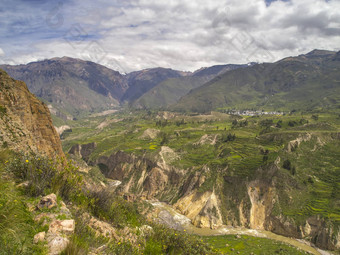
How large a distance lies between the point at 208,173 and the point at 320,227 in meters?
34.5

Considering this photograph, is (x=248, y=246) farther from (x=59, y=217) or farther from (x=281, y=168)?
(x=59, y=217)

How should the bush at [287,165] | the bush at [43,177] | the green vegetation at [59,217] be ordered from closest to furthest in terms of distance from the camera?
the green vegetation at [59,217], the bush at [43,177], the bush at [287,165]

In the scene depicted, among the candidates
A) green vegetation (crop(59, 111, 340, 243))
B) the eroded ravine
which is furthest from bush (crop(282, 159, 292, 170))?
the eroded ravine

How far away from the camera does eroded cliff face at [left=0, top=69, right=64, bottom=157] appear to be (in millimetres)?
36794

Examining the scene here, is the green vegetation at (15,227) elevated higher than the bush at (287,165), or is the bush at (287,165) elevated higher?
the green vegetation at (15,227)

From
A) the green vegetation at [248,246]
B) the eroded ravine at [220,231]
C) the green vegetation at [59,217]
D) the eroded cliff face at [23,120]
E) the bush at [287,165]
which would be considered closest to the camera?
the green vegetation at [59,217]

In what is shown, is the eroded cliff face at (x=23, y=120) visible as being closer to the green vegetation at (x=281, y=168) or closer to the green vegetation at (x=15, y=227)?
the green vegetation at (x=15, y=227)

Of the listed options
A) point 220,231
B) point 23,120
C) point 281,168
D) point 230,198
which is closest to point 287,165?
point 281,168

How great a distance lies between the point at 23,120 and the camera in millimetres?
43844

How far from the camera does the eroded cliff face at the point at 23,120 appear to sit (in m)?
36.8

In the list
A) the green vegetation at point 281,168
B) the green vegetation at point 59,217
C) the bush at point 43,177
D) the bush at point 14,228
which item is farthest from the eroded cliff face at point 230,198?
the bush at point 14,228

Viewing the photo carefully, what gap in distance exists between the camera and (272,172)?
6650 cm

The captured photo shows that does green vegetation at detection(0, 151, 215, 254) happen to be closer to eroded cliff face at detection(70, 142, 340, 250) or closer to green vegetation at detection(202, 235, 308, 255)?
green vegetation at detection(202, 235, 308, 255)

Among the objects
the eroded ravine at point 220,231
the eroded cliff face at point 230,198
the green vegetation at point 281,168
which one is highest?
the green vegetation at point 281,168
